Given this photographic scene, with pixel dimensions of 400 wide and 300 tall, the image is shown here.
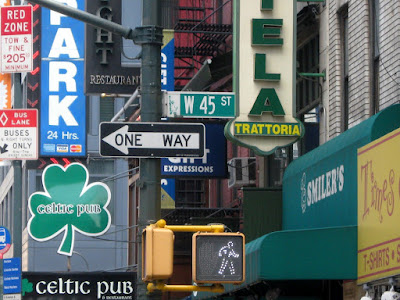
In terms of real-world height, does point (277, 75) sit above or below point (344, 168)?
above

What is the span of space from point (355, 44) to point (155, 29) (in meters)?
6.14

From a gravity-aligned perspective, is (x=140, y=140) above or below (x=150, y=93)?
below

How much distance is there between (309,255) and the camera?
14.2 meters

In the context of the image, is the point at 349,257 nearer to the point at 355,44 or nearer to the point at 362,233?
the point at 362,233

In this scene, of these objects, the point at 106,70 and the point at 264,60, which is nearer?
the point at 264,60

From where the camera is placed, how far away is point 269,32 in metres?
19.0

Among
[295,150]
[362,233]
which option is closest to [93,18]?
[362,233]

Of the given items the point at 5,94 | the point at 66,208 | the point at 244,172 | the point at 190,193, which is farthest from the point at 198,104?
the point at 5,94

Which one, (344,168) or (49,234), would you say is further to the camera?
(49,234)

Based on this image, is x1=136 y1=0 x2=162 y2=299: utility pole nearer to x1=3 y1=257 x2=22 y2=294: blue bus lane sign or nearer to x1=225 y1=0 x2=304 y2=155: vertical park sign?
x1=225 y1=0 x2=304 y2=155: vertical park sign

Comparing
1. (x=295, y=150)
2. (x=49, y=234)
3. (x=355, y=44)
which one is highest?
(x=355, y=44)

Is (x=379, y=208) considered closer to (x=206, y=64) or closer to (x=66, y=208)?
(x=206, y=64)

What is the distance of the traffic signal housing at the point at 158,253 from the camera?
A: 10180mm

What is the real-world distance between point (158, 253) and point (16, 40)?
17.2 metres
